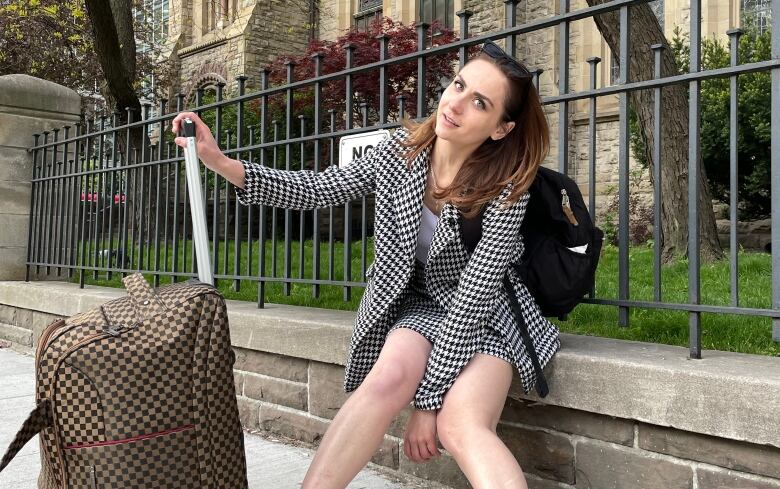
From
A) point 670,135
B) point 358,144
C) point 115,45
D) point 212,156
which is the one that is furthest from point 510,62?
point 115,45

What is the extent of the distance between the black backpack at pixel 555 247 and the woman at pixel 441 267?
0.04 metres

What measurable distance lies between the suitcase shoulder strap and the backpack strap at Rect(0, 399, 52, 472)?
0.26m

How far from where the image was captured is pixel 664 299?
14.2 ft

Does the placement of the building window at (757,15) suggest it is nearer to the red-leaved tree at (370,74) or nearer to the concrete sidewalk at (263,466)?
the red-leaved tree at (370,74)

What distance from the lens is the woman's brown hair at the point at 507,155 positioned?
2.32 meters

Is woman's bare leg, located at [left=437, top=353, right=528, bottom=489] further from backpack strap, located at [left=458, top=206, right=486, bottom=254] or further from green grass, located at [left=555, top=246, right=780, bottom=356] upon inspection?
green grass, located at [left=555, top=246, right=780, bottom=356]

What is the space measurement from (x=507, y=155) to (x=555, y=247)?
34cm

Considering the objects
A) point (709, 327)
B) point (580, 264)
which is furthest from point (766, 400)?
point (709, 327)

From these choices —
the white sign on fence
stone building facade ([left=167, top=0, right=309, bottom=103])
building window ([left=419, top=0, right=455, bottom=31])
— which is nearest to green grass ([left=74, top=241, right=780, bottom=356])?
the white sign on fence

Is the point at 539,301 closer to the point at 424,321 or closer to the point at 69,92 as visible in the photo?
the point at 424,321

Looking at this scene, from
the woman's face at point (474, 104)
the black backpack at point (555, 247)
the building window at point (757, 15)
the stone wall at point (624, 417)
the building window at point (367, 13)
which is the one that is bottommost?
the stone wall at point (624, 417)

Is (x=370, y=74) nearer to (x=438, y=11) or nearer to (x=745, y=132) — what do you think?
(x=745, y=132)

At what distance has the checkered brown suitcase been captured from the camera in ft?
5.94

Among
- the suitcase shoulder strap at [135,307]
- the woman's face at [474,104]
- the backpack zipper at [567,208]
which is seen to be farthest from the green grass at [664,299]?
the suitcase shoulder strap at [135,307]
